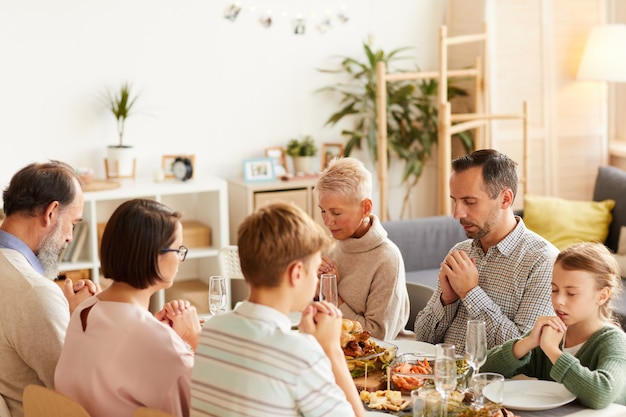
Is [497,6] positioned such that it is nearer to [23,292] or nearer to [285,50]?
[285,50]

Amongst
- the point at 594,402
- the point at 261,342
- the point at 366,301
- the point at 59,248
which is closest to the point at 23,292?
the point at 59,248

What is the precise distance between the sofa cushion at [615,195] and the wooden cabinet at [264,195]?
67.8 inches

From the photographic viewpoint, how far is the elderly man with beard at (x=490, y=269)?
9.99 feet

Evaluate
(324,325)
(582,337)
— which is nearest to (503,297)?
(582,337)

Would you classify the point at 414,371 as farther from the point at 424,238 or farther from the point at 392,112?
the point at 392,112

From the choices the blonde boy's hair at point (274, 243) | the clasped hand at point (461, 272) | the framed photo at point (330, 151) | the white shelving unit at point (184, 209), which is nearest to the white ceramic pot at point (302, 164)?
the framed photo at point (330, 151)

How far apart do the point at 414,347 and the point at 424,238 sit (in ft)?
8.86

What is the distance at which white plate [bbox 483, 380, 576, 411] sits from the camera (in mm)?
2480

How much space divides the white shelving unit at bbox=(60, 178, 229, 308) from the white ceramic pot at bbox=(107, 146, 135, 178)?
64mm

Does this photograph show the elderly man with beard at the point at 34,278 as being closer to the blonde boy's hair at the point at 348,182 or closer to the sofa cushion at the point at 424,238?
the blonde boy's hair at the point at 348,182

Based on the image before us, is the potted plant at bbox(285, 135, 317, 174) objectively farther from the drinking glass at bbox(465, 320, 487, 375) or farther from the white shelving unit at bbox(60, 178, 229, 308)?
the drinking glass at bbox(465, 320, 487, 375)

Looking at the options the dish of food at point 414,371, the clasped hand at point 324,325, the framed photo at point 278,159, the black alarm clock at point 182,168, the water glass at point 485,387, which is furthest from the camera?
the framed photo at point 278,159

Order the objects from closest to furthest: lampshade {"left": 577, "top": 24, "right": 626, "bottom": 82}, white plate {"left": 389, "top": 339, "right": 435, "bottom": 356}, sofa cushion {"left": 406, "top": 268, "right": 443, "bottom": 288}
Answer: white plate {"left": 389, "top": 339, "right": 435, "bottom": 356}
sofa cushion {"left": 406, "top": 268, "right": 443, "bottom": 288}
lampshade {"left": 577, "top": 24, "right": 626, "bottom": 82}

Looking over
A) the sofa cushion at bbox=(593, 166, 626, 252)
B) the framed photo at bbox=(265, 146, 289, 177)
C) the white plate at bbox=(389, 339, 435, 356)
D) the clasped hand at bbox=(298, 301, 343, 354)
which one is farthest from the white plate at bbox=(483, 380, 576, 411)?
the framed photo at bbox=(265, 146, 289, 177)
